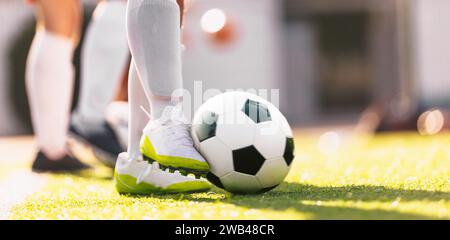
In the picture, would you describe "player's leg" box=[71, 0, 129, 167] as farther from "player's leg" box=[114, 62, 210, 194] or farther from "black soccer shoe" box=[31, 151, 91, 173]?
"player's leg" box=[114, 62, 210, 194]

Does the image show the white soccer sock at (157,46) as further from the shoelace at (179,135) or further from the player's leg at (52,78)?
the player's leg at (52,78)

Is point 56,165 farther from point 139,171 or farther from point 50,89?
point 139,171

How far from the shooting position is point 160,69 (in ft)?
8.28

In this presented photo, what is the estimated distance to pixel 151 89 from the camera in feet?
8.38

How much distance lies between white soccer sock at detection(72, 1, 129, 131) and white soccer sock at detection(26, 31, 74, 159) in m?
0.16

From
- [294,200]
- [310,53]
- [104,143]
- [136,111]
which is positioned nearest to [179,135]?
[136,111]

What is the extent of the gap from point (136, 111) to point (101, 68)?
5.32 feet

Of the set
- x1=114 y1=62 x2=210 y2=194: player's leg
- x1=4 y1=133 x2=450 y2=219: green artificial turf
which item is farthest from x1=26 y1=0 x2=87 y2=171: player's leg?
x1=114 y1=62 x2=210 y2=194: player's leg

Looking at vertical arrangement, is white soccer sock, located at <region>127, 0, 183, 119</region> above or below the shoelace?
above

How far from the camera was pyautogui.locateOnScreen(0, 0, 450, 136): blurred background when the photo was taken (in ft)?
53.7

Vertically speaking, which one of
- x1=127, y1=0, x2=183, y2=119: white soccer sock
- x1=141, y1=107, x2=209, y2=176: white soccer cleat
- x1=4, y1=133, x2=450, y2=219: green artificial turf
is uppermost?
x1=127, y1=0, x2=183, y2=119: white soccer sock
